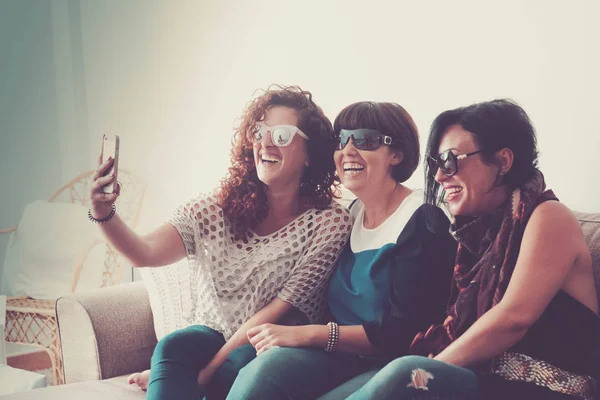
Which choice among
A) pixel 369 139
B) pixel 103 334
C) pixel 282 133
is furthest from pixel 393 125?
pixel 103 334

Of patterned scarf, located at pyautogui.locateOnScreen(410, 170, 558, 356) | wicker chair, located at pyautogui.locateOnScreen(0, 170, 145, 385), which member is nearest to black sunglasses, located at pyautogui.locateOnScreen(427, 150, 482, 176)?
patterned scarf, located at pyautogui.locateOnScreen(410, 170, 558, 356)

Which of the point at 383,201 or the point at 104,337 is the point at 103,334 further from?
the point at 383,201

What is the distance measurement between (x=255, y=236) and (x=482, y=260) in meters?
0.73

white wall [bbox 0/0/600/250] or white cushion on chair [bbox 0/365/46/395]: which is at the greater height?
white wall [bbox 0/0/600/250]

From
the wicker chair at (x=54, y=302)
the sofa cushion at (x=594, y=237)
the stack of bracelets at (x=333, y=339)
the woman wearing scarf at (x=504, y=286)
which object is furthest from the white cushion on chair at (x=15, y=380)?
the sofa cushion at (x=594, y=237)

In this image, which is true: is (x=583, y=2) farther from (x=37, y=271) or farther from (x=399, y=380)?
(x=37, y=271)

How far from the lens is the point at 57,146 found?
4055 mm

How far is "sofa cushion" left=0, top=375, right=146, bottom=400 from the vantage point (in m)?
1.89

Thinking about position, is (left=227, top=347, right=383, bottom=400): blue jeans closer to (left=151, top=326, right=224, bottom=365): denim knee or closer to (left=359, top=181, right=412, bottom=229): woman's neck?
(left=151, top=326, right=224, bottom=365): denim knee

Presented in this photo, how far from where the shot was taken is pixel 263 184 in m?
2.06

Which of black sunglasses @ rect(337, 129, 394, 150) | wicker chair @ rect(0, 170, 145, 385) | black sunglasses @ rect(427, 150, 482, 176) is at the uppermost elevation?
black sunglasses @ rect(337, 129, 394, 150)

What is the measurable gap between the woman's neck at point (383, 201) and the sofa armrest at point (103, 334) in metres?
0.87

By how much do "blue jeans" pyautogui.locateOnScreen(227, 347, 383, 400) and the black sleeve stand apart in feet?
0.39

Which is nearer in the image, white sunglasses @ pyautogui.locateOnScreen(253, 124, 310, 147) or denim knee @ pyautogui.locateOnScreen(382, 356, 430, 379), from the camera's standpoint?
denim knee @ pyautogui.locateOnScreen(382, 356, 430, 379)
